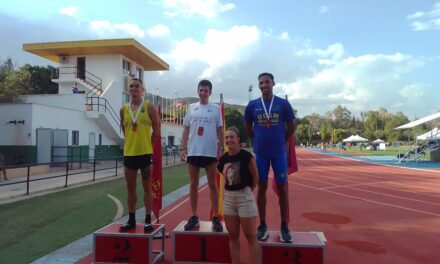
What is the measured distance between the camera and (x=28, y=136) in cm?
2017

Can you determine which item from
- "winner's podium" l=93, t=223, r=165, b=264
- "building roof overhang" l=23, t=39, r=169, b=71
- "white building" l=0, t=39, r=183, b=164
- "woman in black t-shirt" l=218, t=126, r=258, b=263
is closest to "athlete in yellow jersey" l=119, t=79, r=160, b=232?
"winner's podium" l=93, t=223, r=165, b=264

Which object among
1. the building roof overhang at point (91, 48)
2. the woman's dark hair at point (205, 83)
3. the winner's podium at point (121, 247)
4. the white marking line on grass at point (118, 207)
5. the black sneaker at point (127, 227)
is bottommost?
the white marking line on grass at point (118, 207)

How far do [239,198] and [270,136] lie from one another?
110 centimetres

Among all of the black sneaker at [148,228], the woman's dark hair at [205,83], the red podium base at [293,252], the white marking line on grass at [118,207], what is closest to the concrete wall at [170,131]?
the white marking line on grass at [118,207]

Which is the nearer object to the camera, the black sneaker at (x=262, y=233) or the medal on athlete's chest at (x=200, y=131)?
the black sneaker at (x=262, y=233)

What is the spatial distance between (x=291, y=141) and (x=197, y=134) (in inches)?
56.0

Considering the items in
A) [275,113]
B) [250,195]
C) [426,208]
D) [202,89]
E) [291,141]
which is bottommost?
[426,208]

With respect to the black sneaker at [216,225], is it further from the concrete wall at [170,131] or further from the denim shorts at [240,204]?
the concrete wall at [170,131]

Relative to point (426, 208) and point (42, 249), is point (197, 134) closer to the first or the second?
point (42, 249)

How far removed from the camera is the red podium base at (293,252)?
15.0ft

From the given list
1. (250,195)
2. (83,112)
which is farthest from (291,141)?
(83,112)

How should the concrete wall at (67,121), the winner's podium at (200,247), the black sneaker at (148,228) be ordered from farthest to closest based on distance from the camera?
the concrete wall at (67,121), the black sneaker at (148,228), the winner's podium at (200,247)

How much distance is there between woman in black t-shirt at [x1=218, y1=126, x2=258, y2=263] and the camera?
4359 mm

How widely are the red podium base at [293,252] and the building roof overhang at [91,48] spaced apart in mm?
29402
